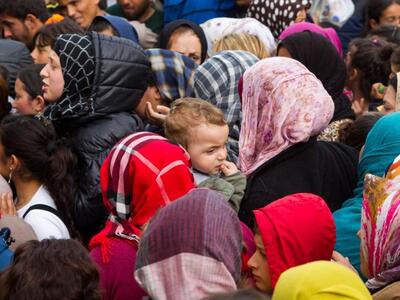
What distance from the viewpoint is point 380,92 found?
6.00m

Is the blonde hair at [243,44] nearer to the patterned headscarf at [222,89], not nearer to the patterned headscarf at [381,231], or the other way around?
the patterned headscarf at [222,89]

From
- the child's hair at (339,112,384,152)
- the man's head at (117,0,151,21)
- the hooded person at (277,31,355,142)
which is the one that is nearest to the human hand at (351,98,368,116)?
the hooded person at (277,31,355,142)

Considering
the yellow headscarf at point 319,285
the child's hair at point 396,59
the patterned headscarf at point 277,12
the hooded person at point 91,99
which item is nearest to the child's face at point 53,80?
the hooded person at point 91,99

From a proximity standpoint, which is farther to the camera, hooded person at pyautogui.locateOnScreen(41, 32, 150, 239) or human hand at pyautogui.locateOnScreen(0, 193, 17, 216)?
hooded person at pyautogui.locateOnScreen(41, 32, 150, 239)

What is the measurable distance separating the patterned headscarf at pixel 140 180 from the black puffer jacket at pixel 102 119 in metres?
0.75

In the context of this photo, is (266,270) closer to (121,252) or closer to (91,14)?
(121,252)

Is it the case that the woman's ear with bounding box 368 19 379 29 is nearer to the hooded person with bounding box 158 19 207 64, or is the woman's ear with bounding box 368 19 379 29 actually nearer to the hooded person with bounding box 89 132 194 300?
the hooded person with bounding box 158 19 207 64

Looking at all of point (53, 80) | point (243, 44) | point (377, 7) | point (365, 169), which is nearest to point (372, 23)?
point (377, 7)

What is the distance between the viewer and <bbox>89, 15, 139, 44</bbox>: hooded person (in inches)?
247

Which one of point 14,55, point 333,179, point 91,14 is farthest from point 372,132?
point 91,14

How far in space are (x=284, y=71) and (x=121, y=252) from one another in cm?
109

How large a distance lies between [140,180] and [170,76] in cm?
137

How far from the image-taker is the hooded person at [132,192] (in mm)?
3674

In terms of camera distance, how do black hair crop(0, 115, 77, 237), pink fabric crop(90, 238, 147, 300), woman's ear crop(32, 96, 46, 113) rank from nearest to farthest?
pink fabric crop(90, 238, 147, 300) < black hair crop(0, 115, 77, 237) < woman's ear crop(32, 96, 46, 113)
